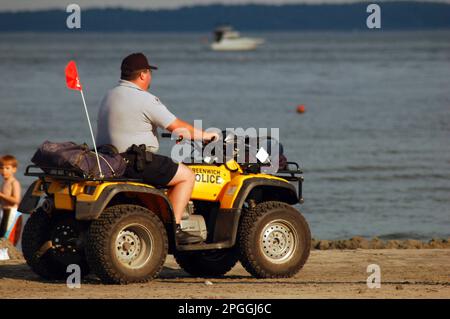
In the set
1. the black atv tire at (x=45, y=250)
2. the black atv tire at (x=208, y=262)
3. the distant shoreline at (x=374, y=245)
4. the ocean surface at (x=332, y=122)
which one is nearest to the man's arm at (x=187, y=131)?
the black atv tire at (x=45, y=250)

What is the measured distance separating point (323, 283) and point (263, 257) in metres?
0.59

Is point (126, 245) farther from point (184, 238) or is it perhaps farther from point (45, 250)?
point (45, 250)

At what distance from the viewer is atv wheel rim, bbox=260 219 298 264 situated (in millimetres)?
10945

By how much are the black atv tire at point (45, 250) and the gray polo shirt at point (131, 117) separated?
2.62 ft

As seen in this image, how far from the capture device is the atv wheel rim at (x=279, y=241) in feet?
35.9

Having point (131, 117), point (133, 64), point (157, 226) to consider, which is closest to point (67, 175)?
point (131, 117)

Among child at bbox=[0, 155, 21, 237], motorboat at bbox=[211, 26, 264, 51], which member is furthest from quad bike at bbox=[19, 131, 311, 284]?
motorboat at bbox=[211, 26, 264, 51]

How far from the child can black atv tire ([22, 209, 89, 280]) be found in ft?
8.96

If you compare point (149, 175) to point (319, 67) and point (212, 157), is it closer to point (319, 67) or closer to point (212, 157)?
point (212, 157)

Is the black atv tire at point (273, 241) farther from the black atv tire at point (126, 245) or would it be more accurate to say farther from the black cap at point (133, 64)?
the black cap at point (133, 64)

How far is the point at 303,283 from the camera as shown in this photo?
10.6 m

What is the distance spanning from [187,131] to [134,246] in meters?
1.03
